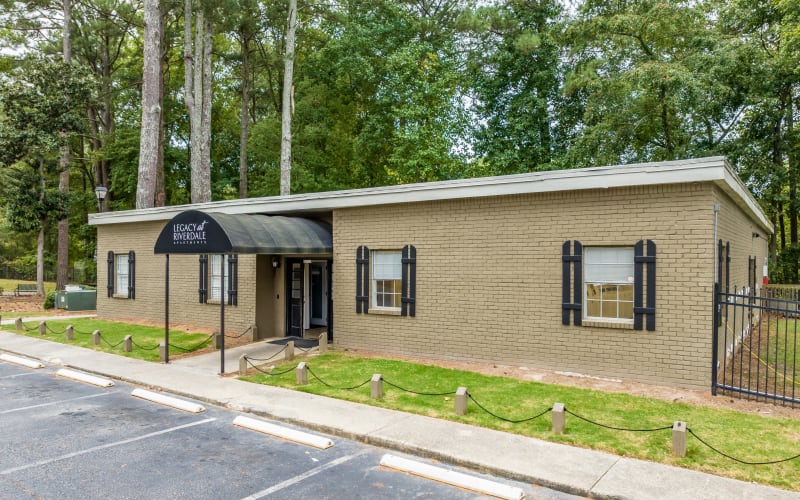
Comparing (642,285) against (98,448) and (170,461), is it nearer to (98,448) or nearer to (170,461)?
(170,461)

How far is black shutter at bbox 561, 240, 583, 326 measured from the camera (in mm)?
10602

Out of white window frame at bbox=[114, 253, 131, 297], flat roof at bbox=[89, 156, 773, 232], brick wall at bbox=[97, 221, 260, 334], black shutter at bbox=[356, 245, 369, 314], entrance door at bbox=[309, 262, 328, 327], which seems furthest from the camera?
white window frame at bbox=[114, 253, 131, 297]

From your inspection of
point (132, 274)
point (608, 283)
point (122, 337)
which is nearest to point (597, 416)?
point (608, 283)

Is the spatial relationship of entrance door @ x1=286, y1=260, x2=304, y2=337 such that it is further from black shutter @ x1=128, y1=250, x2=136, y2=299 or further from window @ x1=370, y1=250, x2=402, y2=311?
black shutter @ x1=128, y1=250, x2=136, y2=299

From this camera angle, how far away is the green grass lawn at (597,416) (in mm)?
6539

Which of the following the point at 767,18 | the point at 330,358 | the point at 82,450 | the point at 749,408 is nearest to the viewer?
the point at 82,450

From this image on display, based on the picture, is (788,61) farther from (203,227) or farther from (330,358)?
(203,227)

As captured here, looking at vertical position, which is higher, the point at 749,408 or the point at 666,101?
the point at 666,101

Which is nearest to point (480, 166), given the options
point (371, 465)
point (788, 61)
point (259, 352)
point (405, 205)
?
point (788, 61)

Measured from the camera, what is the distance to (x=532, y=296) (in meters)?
11.2

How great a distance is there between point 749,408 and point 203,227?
445 inches

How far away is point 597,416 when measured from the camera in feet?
26.6

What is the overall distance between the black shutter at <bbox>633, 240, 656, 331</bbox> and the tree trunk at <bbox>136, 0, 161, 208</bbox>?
19923 mm

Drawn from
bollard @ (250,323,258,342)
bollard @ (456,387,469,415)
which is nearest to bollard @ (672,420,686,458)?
bollard @ (456,387,469,415)
